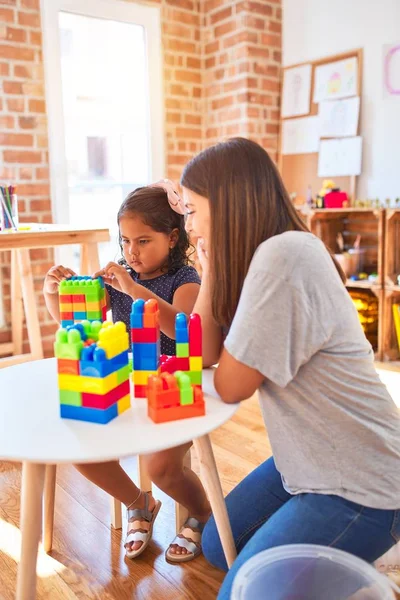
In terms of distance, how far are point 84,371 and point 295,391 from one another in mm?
385

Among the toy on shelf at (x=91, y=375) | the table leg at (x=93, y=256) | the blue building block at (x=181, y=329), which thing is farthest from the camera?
the table leg at (x=93, y=256)

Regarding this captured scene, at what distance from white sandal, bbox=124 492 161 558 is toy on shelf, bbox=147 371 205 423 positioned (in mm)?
656

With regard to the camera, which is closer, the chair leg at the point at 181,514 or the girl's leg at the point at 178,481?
the girl's leg at the point at 178,481

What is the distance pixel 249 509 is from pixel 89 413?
50 cm

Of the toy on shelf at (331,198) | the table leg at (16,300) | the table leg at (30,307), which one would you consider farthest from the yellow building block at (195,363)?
the toy on shelf at (331,198)

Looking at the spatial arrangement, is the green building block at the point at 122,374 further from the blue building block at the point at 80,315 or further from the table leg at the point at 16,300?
the table leg at the point at 16,300

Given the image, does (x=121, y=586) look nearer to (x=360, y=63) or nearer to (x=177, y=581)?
(x=177, y=581)

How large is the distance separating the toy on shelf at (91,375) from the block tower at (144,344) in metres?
0.07

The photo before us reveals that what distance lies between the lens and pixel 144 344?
1.16 m

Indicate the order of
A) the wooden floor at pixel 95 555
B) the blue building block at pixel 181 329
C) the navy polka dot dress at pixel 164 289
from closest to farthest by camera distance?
1. the blue building block at pixel 181 329
2. the wooden floor at pixel 95 555
3. the navy polka dot dress at pixel 164 289

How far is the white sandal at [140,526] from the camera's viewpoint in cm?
156

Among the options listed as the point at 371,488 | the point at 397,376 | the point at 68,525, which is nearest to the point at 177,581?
the point at 68,525

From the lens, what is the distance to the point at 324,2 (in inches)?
137

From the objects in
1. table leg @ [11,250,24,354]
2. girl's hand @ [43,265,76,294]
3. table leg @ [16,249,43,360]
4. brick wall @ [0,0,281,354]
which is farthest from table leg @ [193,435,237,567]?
brick wall @ [0,0,281,354]
